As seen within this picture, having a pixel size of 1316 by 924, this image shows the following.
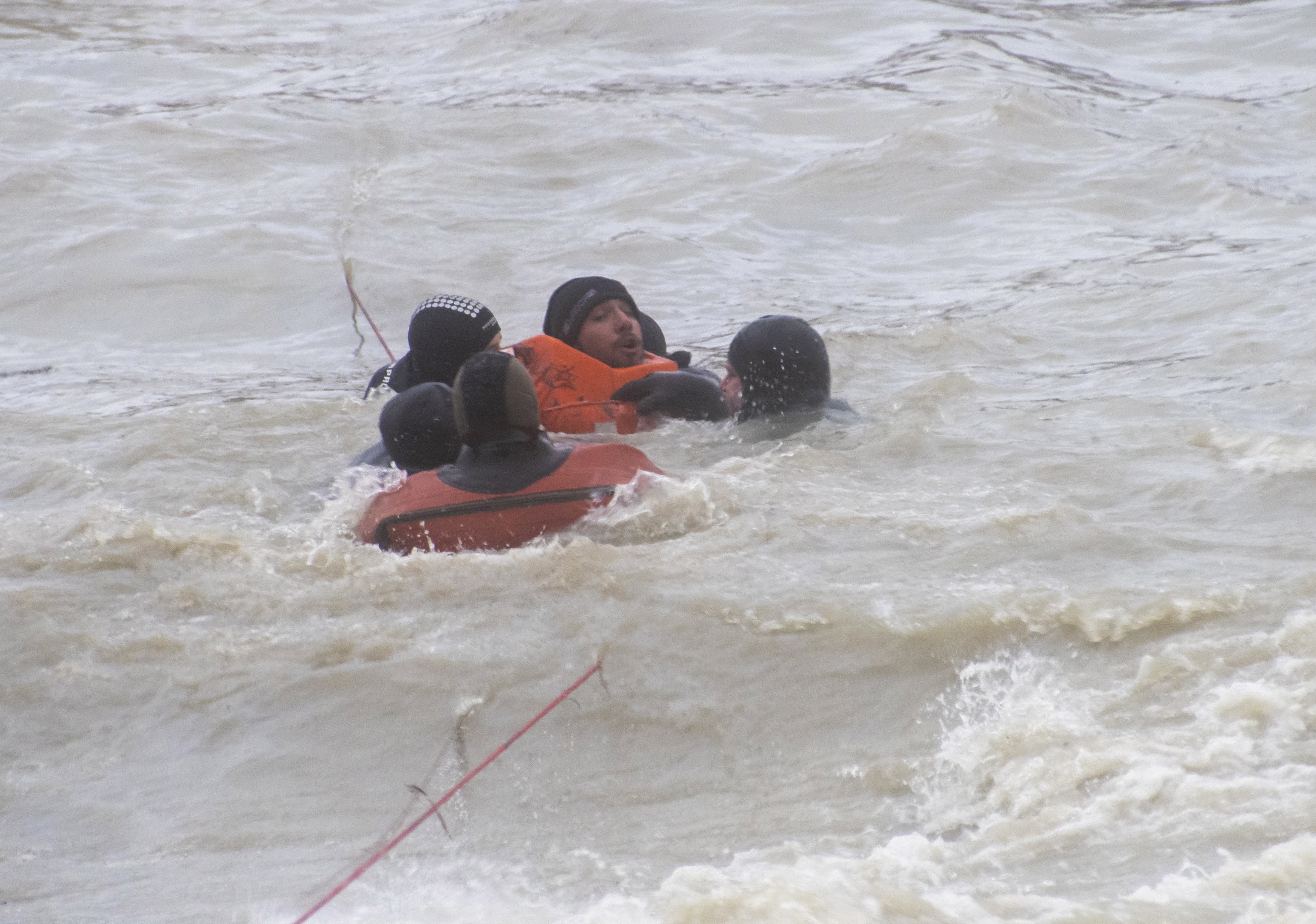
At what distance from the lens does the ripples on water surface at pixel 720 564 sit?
9.46ft

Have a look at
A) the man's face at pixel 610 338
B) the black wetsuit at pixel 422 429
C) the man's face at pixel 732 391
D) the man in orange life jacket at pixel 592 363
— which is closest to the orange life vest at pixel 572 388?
the man in orange life jacket at pixel 592 363

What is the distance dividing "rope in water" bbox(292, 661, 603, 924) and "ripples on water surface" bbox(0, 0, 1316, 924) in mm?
39

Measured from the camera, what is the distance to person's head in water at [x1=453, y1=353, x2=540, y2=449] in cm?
440

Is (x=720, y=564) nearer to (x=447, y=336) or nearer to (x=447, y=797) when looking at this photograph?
(x=447, y=797)

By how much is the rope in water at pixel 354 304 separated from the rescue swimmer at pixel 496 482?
3.72 metres

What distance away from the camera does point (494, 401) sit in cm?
441

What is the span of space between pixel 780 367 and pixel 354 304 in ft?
14.1

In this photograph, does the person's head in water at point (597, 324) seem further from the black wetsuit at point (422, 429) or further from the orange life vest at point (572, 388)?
the black wetsuit at point (422, 429)

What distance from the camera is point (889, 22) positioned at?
53.5ft

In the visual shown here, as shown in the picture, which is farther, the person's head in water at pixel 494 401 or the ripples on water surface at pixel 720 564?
the person's head in water at pixel 494 401

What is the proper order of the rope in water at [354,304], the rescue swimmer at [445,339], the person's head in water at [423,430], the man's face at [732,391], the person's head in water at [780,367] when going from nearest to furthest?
the person's head in water at [423,430], the rescue swimmer at [445,339], the person's head in water at [780,367], the man's face at [732,391], the rope in water at [354,304]

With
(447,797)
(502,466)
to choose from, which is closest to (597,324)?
(502,466)

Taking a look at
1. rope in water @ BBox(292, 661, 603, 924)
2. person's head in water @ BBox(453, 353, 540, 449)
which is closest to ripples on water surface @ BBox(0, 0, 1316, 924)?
rope in water @ BBox(292, 661, 603, 924)

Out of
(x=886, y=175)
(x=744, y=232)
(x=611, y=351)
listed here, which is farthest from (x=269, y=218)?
(x=611, y=351)
